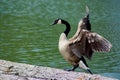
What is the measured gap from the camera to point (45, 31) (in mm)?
20562

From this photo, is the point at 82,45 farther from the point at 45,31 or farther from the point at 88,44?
the point at 45,31

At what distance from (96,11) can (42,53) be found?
54.1 feet

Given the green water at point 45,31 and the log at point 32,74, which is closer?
the log at point 32,74

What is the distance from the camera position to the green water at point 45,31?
14.4 meters

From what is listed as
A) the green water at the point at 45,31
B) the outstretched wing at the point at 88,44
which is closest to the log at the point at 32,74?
the outstretched wing at the point at 88,44

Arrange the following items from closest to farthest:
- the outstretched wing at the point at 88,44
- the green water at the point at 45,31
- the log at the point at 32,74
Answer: the log at the point at 32,74 < the outstretched wing at the point at 88,44 < the green water at the point at 45,31

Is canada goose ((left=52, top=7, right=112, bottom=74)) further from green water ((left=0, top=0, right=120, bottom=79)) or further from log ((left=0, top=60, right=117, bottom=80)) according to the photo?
green water ((left=0, top=0, right=120, bottom=79))

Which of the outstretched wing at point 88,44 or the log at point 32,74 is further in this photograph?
the outstretched wing at point 88,44

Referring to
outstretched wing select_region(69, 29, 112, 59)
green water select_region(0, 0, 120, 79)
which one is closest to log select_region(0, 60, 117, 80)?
outstretched wing select_region(69, 29, 112, 59)

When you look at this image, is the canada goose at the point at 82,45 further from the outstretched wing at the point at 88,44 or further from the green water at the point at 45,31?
the green water at the point at 45,31

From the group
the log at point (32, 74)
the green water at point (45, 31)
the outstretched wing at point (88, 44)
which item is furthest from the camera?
the green water at point (45, 31)

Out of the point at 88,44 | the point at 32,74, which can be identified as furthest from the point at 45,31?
the point at 32,74

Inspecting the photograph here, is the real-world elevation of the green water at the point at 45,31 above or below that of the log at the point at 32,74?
below

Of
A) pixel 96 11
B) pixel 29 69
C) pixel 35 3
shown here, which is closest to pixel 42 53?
pixel 29 69
